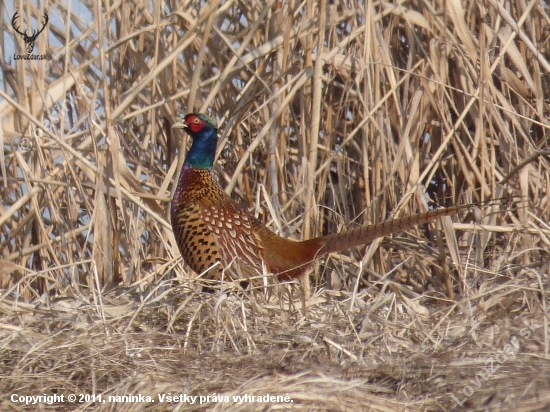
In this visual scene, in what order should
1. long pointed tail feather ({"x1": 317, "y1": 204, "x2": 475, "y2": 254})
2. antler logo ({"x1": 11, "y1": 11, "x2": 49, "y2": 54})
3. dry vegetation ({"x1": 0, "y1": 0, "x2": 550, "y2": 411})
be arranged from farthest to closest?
antler logo ({"x1": 11, "y1": 11, "x2": 49, "y2": 54})
dry vegetation ({"x1": 0, "y1": 0, "x2": 550, "y2": 411})
long pointed tail feather ({"x1": 317, "y1": 204, "x2": 475, "y2": 254})

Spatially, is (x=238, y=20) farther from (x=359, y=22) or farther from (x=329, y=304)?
(x=329, y=304)

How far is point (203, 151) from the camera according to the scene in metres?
3.74

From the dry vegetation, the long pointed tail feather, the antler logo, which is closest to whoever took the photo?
the long pointed tail feather

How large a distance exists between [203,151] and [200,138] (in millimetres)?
107

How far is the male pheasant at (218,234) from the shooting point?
3496 millimetres

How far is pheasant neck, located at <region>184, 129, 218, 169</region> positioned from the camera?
12.0ft

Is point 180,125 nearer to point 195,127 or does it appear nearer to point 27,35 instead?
point 195,127

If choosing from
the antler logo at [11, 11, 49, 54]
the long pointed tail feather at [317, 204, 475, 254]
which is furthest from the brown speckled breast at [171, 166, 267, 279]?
the antler logo at [11, 11, 49, 54]

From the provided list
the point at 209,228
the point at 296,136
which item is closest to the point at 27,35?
the point at 209,228

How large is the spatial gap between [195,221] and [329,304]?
771 millimetres

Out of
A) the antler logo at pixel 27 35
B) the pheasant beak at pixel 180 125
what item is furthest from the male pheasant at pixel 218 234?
the antler logo at pixel 27 35

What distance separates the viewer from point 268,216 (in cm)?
394

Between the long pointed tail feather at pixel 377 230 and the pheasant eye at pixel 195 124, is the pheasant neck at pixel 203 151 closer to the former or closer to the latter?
the pheasant eye at pixel 195 124

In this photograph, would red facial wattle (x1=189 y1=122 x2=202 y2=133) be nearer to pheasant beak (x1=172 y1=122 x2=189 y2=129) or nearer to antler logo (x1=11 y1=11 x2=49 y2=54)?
pheasant beak (x1=172 y1=122 x2=189 y2=129)
